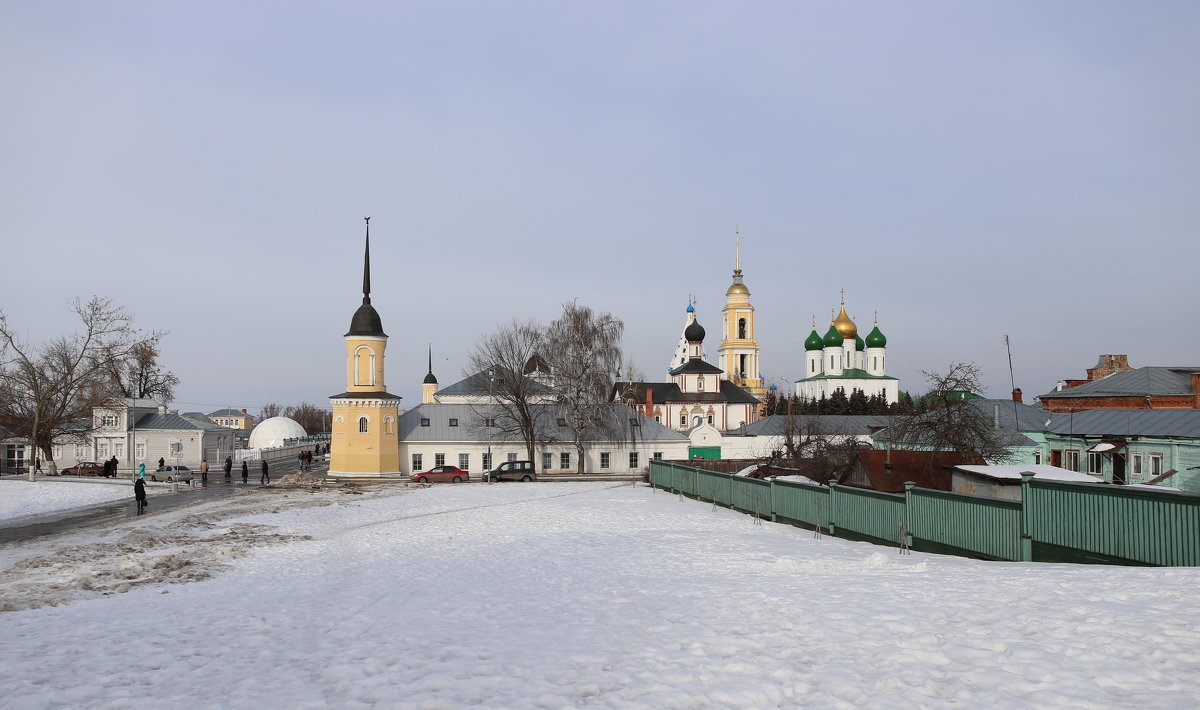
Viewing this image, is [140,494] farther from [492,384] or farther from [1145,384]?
[1145,384]

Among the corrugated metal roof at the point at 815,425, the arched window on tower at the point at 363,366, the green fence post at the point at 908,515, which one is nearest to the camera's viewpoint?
the green fence post at the point at 908,515

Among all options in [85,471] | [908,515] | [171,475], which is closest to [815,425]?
[171,475]

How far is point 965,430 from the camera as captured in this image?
33.3 metres

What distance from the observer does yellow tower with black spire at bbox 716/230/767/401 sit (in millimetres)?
104562

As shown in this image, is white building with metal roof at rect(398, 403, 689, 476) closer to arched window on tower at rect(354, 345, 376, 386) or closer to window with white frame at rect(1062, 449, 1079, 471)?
arched window on tower at rect(354, 345, 376, 386)

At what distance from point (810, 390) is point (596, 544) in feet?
345

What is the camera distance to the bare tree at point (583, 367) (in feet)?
169

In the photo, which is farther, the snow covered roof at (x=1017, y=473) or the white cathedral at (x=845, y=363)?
the white cathedral at (x=845, y=363)

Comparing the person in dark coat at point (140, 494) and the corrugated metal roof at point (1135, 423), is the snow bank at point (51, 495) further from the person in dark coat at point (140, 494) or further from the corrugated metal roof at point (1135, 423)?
the corrugated metal roof at point (1135, 423)

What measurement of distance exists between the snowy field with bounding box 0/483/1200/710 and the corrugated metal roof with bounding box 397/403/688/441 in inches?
1372

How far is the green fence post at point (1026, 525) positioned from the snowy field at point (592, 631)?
1.15m

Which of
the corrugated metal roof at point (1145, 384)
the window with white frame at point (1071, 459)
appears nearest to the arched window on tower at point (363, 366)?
the window with white frame at point (1071, 459)

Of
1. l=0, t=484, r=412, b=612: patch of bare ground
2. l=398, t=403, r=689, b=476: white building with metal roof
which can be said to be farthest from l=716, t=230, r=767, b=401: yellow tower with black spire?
l=0, t=484, r=412, b=612: patch of bare ground

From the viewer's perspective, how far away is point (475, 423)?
52250 mm
